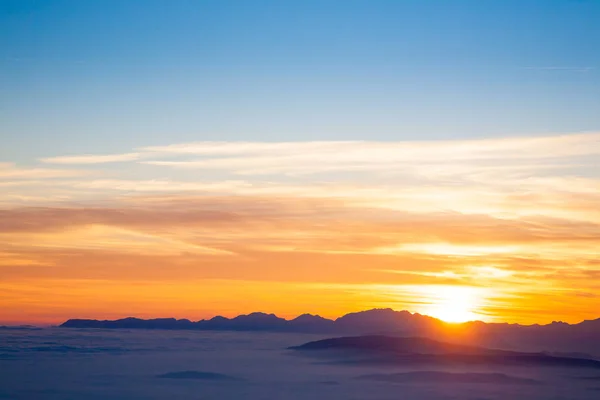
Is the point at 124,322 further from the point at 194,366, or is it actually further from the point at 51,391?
the point at 51,391

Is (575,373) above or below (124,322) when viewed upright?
below

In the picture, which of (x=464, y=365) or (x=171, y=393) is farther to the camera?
(x=464, y=365)

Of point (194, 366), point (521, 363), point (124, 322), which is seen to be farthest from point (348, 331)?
point (194, 366)

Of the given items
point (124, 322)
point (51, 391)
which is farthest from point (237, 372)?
point (124, 322)

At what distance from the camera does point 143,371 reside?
4925cm

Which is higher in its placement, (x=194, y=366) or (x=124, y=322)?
(x=124, y=322)

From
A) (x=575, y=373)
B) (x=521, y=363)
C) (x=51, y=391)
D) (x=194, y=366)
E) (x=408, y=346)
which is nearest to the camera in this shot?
(x=51, y=391)

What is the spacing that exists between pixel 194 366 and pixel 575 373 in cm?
3180

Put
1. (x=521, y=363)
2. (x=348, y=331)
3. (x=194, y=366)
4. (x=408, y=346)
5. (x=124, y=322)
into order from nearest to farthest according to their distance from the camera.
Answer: (x=194, y=366) < (x=521, y=363) < (x=408, y=346) < (x=124, y=322) < (x=348, y=331)

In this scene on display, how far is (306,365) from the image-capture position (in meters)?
59.5

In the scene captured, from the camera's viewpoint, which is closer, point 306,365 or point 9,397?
point 9,397

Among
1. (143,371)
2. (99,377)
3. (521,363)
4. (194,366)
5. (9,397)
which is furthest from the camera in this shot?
(521,363)

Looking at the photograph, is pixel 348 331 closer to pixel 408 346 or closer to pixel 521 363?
pixel 408 346

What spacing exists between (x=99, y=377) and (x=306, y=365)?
20193 mm
